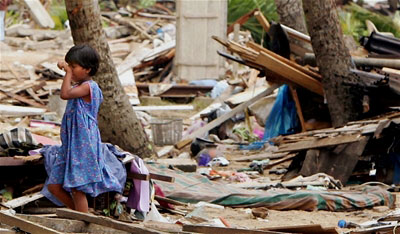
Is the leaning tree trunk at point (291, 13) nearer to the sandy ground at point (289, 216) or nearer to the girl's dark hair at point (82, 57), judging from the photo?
the sandy ground at point (289, 216)

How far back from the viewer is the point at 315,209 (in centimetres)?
901

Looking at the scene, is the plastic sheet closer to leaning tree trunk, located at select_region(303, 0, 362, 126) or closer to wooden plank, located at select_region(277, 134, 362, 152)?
leaning tree trunk, located at select_region(303, 0, 362, 126)

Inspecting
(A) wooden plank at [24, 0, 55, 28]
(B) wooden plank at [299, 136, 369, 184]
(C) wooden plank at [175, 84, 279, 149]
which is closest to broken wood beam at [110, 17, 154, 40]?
(A) wooden plank at [24, 0, 55, 28]

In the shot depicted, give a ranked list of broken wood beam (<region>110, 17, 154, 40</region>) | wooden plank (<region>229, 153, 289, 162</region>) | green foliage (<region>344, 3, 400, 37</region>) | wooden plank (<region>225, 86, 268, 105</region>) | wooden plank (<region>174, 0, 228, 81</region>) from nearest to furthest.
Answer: wooden plank (<region>229, 153, 289, 162</region>) < wooden plank (<region>225, 86, 268, 105</region>) < wooden plank (<region>174, 0, 228, 81</region>) < green foliage (<region>344, 3, 400, 37</region>) < broken wood beam (<region>110, 17, 154, 40</region>)

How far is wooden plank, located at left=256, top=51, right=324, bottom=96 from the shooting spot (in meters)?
13.5

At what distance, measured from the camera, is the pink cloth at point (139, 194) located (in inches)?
291

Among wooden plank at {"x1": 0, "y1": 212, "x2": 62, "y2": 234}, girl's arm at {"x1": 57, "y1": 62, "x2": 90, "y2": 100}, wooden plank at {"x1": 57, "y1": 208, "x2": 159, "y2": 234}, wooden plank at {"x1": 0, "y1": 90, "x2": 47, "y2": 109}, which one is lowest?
wooden plank at {"x1": 0, "y1": 90, "x2": 47, "y2": 109}

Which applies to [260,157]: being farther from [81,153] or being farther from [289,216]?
[81,153]

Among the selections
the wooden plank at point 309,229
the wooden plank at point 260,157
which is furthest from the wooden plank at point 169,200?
the wooden plank at point 260,157

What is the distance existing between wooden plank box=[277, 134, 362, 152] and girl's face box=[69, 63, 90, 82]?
469 cm

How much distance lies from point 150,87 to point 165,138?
215 inches

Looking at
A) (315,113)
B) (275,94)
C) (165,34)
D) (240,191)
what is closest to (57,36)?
(165,34)

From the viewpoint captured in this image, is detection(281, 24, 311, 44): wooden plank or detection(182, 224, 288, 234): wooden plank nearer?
detection(182, 224, 288, 234): wooden plank

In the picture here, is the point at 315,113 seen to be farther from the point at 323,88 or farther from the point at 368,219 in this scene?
the point at 368,219
